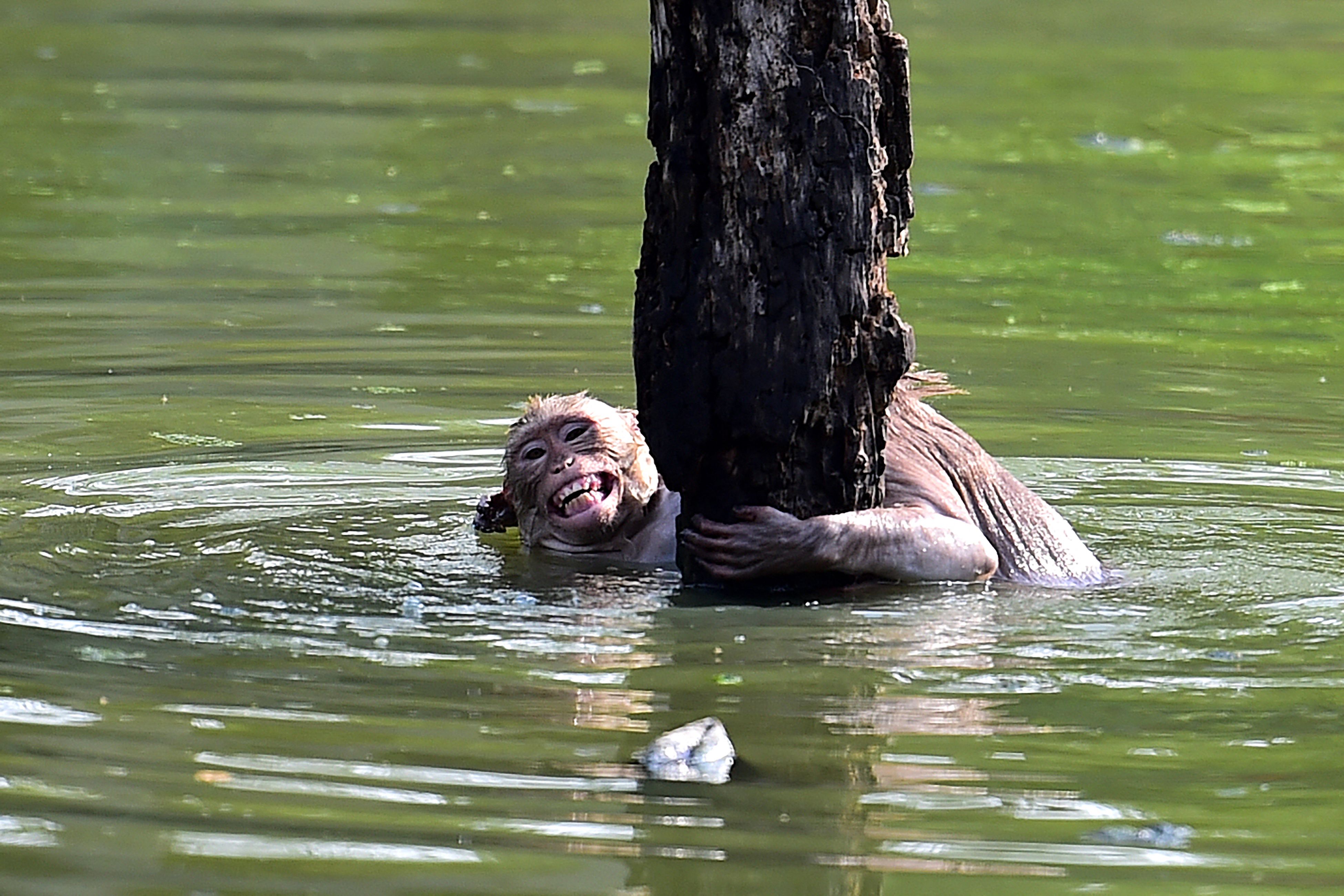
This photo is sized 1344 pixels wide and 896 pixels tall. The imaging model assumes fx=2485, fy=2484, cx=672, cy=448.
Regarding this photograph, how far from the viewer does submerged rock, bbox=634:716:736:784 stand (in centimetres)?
538

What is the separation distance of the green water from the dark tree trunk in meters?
0.54

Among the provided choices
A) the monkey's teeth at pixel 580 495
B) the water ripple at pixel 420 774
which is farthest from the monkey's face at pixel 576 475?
the water ripple at pixel 420 774

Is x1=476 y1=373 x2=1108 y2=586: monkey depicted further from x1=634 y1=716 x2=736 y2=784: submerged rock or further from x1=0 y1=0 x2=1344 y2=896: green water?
x1=634 y1=716 x2=736 y2=784: submerged rock

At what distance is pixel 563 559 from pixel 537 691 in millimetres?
1917

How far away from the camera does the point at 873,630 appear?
6.78 metres

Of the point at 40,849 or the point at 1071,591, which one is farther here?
the point at 1071,591

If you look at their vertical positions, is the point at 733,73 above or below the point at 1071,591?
above

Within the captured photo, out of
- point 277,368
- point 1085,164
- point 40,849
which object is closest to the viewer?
point 40,849

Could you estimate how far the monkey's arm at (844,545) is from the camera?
6852 millimetres

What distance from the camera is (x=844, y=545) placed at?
6.91 metres

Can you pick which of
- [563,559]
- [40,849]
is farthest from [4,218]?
[40,849]

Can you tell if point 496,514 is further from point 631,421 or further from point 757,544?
point 757,544

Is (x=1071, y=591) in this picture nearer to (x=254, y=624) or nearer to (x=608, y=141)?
(x=254, y=624)

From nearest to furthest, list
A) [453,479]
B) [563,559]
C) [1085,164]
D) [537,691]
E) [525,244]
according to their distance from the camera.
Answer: [537,691]
[563,559]
[453,479]
[525,244]
[1085,164]
